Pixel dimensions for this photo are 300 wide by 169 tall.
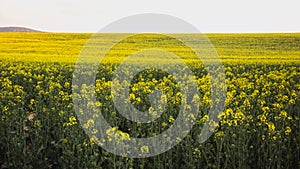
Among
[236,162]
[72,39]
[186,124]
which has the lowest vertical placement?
[236,162]

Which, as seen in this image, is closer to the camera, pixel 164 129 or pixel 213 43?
pixel 164 129

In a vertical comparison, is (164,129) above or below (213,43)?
below

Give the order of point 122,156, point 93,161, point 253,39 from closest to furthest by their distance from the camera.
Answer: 1. point 122,156
2. point 93,161
3. point 253,39

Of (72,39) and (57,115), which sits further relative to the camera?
(72,39)

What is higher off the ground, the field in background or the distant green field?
the distant green field

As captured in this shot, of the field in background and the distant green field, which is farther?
the distant green field

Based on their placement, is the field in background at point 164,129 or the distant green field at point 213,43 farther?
the distant green field at point 213,43

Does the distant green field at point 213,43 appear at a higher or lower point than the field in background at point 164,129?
higher

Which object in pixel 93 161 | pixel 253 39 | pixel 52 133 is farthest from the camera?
pixel 253 39

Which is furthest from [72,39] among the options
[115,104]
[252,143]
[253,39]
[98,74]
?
[252,143]

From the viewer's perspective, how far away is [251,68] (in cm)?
1677

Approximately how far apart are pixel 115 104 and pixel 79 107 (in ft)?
2.76

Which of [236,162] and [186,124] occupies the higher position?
[186,124]

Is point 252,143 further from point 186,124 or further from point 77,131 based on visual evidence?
point 77,131
